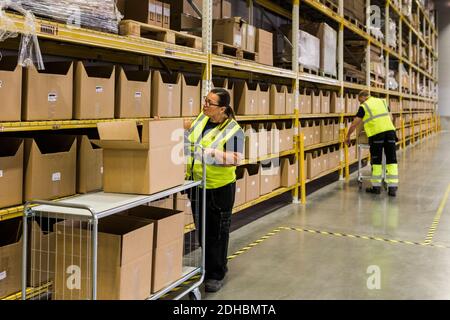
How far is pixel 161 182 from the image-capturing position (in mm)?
3250

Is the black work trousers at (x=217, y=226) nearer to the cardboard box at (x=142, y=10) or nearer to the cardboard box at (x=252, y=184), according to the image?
the cardboard box at (x=142, y=10)

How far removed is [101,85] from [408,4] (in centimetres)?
1591

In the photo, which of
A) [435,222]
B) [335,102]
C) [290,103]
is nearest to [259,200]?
[290,103]

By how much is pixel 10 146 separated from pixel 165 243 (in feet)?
4.13

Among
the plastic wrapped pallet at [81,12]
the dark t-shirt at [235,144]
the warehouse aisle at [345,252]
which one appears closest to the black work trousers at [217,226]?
the warehouse aisle at [345,252]

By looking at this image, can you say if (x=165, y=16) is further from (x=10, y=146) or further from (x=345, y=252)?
(x=345, y=252)

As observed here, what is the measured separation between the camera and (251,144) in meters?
6.11

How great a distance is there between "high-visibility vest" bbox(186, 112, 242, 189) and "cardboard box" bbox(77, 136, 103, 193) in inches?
29.3

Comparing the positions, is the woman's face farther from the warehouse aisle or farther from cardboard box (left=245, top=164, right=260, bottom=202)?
cardboard box (left=245, top=164, right=260, bottom=202)

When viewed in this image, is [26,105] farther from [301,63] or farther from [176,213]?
[301,63]

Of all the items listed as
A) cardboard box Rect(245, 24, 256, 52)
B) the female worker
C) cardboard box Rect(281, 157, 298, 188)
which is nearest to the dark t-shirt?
the female worker
